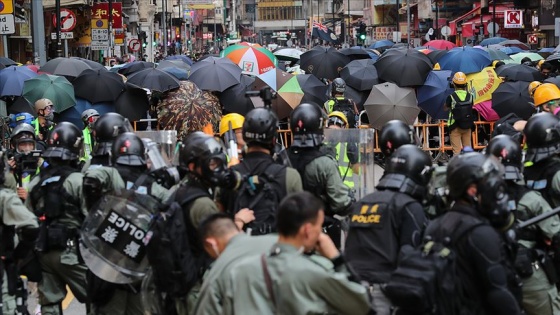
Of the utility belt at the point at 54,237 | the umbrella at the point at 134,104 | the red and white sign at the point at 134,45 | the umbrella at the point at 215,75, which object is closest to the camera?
the utility belt at the point at 54,237

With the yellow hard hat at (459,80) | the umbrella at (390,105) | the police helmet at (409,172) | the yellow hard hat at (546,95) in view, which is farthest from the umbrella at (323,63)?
the police helmet at (409,172)

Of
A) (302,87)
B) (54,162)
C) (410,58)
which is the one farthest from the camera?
(410,58)

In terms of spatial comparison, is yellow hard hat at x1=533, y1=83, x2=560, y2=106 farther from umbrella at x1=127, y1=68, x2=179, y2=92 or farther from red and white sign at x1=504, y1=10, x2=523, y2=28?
red and white sign at x1=504, y1=10, x2=523, y2=28

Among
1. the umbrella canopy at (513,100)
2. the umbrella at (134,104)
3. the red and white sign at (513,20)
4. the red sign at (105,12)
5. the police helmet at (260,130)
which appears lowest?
the umbrella canopy at (513,100)

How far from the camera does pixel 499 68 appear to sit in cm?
2225

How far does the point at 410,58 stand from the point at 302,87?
8.40ft

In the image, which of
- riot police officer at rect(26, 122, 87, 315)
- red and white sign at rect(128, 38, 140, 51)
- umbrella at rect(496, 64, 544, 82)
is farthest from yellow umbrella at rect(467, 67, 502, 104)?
red and white sign at rect(128, 38, 140, 51)

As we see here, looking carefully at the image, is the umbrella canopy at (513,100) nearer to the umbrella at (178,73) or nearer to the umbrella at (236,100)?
the umbrella at (236,100)

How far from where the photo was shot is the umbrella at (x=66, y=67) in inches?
810

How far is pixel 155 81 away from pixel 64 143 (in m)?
7.94

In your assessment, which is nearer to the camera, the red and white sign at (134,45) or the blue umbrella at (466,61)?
the blue umbrella at (466,61)

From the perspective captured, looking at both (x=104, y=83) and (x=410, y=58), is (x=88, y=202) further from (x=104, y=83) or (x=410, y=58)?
(x=410, y=58)

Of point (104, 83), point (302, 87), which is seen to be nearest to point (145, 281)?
point (104, 83)

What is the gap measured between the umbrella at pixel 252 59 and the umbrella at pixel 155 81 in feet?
16.8
